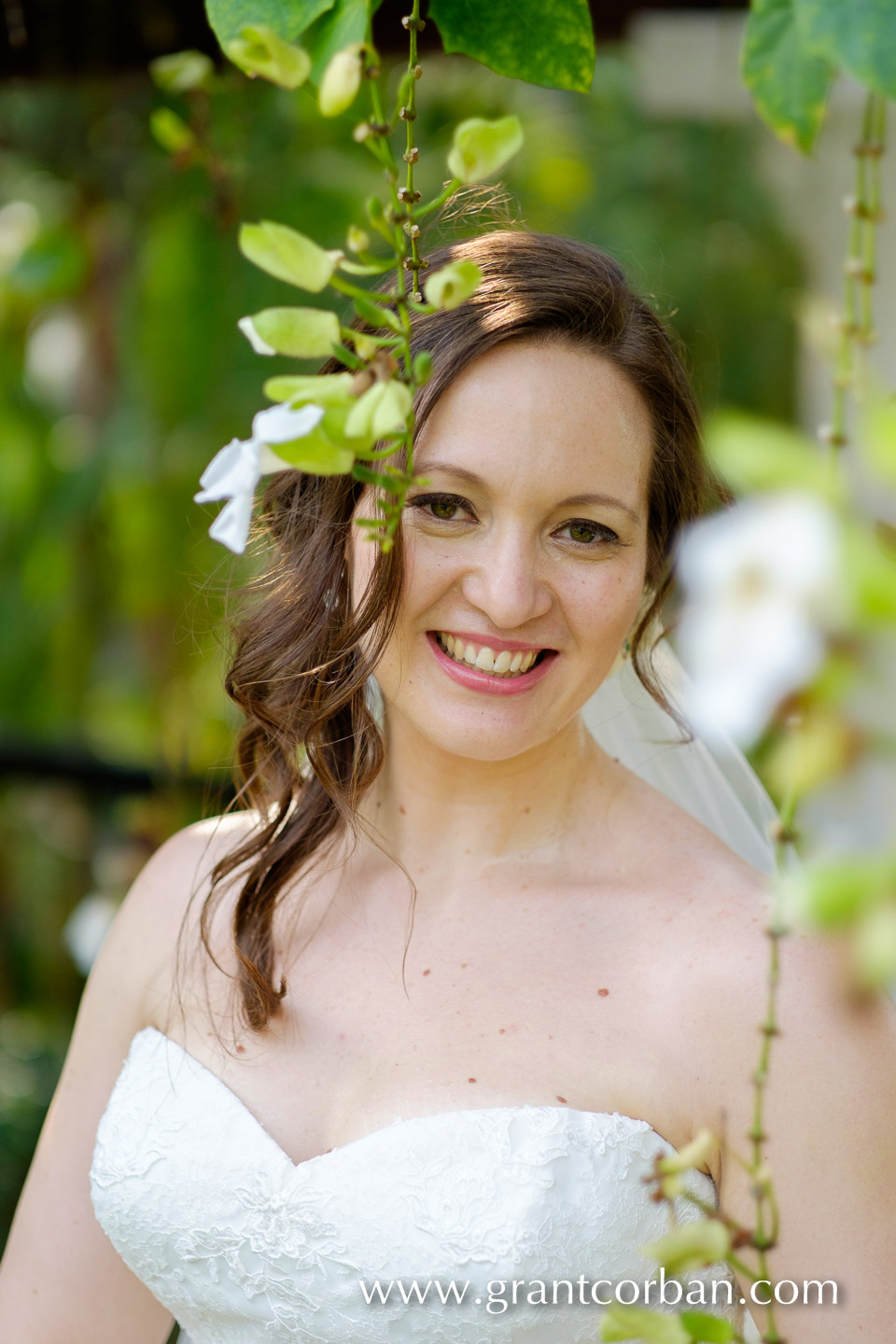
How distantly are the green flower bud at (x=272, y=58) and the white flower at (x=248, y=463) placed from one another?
17 cm

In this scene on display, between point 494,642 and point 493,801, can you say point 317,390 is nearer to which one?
point 494,642

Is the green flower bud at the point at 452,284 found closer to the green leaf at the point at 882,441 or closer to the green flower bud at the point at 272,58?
the green flower bud at the point at 272,58

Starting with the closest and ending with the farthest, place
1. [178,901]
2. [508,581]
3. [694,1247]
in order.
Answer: [694,1247]
[508,581]
[178,901]

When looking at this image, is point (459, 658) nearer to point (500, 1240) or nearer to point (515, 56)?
point (500, 1240)

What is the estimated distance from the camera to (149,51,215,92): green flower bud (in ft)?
5.36

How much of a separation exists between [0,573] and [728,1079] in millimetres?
2512

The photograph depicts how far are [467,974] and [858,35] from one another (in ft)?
3.75

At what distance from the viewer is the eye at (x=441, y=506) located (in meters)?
1.27

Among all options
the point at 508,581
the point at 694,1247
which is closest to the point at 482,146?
the point at 694,1247

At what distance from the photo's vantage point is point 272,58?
0.60 m

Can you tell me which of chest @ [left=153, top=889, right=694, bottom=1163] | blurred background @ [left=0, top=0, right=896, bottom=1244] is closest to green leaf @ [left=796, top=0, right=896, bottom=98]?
chest @ [left=153, top=889, right=694, bottom=1163]

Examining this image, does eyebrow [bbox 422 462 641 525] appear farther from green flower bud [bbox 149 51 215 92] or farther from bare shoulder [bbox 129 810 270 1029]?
→ green flower bud [bbox 149 51 215 92]

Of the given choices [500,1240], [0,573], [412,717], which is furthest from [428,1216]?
[0,573]

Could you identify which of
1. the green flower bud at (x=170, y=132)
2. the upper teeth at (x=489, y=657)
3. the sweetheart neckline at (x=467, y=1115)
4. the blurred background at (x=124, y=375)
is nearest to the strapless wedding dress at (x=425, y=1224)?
the sweetheart neckline at (x=467, y=1115)
